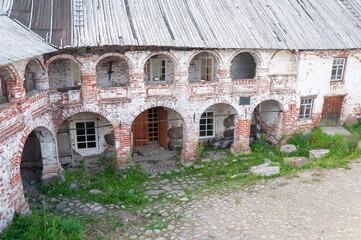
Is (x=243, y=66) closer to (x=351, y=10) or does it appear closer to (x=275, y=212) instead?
(x=351, y=10)

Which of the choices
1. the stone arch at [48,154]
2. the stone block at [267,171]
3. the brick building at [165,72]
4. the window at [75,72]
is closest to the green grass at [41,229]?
the brick building at [165,72]

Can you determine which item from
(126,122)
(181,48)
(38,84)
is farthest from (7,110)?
(181,48)

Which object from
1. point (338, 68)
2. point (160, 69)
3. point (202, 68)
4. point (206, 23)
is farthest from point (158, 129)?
point (338, 68)

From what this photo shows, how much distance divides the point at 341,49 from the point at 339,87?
2.12 metres

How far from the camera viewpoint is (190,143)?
1443 cm

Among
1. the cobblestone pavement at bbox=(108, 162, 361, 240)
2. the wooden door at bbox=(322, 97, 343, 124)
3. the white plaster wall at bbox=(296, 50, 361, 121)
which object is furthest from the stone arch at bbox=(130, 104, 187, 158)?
the wooden door at bbox=(322, 97, 343, 124)

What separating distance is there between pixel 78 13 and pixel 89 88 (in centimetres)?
324

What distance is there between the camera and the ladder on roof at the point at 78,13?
486 inches

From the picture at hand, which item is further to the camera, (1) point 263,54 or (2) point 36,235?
(1) point 263,54

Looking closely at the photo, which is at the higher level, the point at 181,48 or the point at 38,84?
the point at 181,48

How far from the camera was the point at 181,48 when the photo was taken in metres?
13.0

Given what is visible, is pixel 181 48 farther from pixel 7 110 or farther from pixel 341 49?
pixel 341 49

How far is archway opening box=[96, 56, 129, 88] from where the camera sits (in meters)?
14.3

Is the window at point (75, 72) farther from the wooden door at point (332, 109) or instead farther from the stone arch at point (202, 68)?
the wooden door at point (332, 109)
